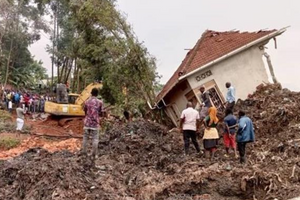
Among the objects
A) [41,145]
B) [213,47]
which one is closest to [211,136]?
[213,47]

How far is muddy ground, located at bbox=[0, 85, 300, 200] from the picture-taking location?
8.77 meters

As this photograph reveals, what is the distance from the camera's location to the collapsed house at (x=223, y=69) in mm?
18344

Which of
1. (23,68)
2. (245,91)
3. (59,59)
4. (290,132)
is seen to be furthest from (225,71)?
(23,68)

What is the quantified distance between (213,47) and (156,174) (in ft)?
33.2

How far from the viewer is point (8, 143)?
742 inches

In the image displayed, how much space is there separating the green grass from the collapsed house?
6.14m

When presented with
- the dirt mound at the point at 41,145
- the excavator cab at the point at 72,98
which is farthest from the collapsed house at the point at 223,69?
the excavator cab at the point at 72,98

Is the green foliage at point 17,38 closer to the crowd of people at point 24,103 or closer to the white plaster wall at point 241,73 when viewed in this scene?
the crowd of people at point 24,103

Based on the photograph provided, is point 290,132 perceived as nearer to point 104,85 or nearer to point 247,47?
point 247,47

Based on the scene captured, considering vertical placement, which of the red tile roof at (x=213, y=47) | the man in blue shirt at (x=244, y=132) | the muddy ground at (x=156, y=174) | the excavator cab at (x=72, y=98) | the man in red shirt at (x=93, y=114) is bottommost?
the muddy ground at (x=156, y=174)

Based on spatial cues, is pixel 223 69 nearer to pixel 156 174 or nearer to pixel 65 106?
pixel 156 174

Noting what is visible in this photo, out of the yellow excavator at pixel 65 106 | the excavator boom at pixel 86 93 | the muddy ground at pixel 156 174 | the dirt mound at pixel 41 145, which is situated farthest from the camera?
the yellow excavator at pixel 65 106

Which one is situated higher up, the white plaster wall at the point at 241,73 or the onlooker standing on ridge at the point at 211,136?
the white plaster wall at the point at 241,73

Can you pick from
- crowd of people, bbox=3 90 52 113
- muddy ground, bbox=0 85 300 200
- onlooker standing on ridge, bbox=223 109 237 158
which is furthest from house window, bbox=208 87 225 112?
crowd of people, bbox=3 90 52 113
